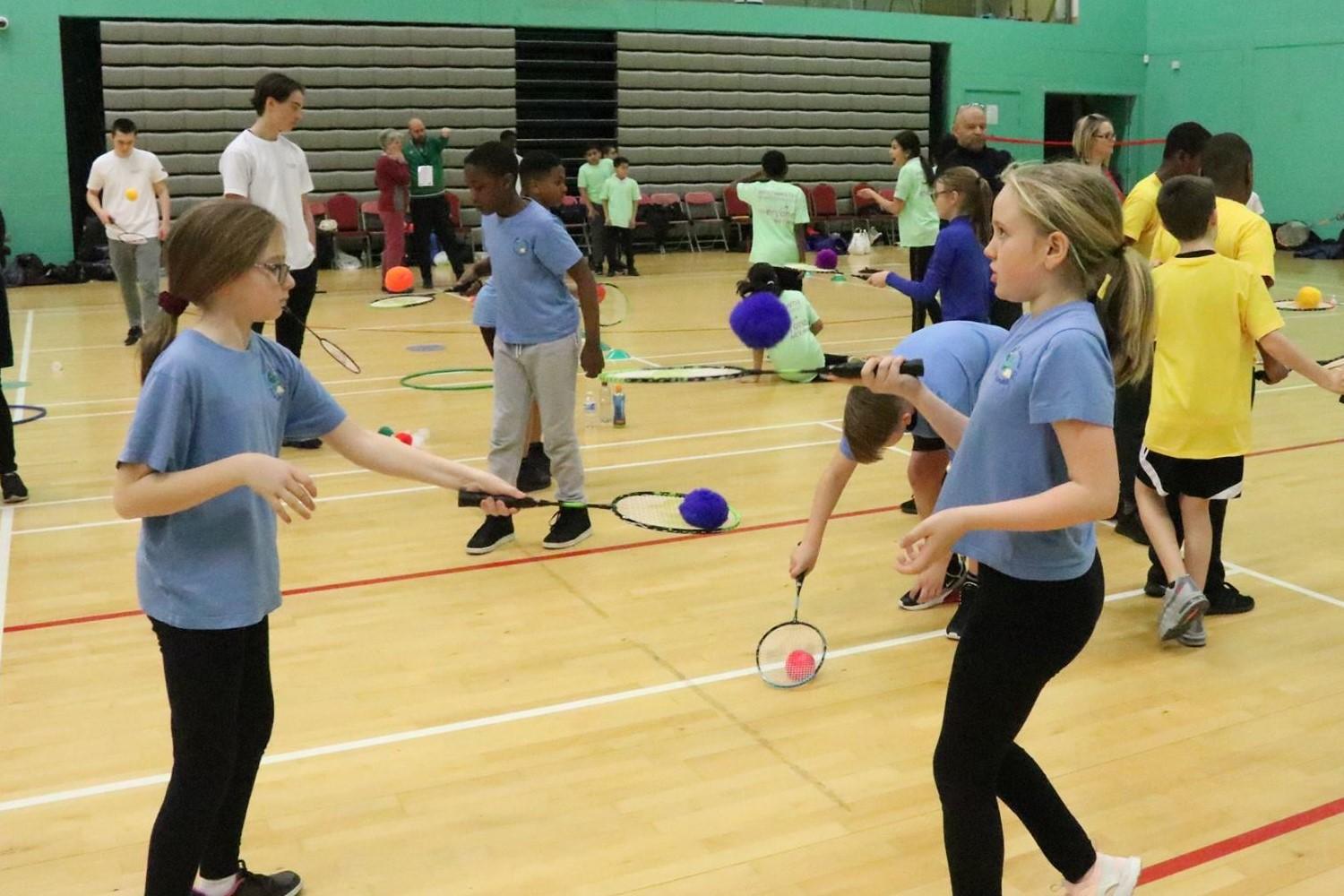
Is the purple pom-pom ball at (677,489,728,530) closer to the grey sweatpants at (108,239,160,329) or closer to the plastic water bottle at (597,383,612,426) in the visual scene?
the plastic water bottle at (597,383,612,426)

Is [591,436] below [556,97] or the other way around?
below

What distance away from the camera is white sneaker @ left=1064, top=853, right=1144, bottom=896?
3.02m

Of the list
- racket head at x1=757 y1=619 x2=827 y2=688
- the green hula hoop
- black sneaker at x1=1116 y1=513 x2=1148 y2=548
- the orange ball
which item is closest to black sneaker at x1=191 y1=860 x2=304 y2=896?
racket head at x1=757 y1=619 x2=827 y2=688

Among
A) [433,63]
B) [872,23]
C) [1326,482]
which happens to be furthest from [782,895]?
[872,23]

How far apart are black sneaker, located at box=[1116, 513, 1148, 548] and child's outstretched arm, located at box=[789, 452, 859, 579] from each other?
297cm

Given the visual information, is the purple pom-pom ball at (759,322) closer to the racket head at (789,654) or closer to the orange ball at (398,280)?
the racket head at (789,654)

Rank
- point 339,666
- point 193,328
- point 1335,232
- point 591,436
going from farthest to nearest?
point 1335,232 → point 591,436 → point 339,666 → point 193,328

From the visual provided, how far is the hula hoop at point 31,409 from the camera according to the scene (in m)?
9.05

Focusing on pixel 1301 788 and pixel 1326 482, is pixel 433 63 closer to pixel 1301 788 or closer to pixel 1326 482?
pixel 1326 482

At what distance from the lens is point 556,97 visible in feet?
69.2

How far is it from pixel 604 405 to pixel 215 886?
6.48 m

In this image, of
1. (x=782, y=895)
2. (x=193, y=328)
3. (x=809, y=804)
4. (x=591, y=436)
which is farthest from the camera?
(x=591, y=436)

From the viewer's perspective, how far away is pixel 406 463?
306 centimetres

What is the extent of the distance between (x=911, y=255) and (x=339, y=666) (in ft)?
26.9
